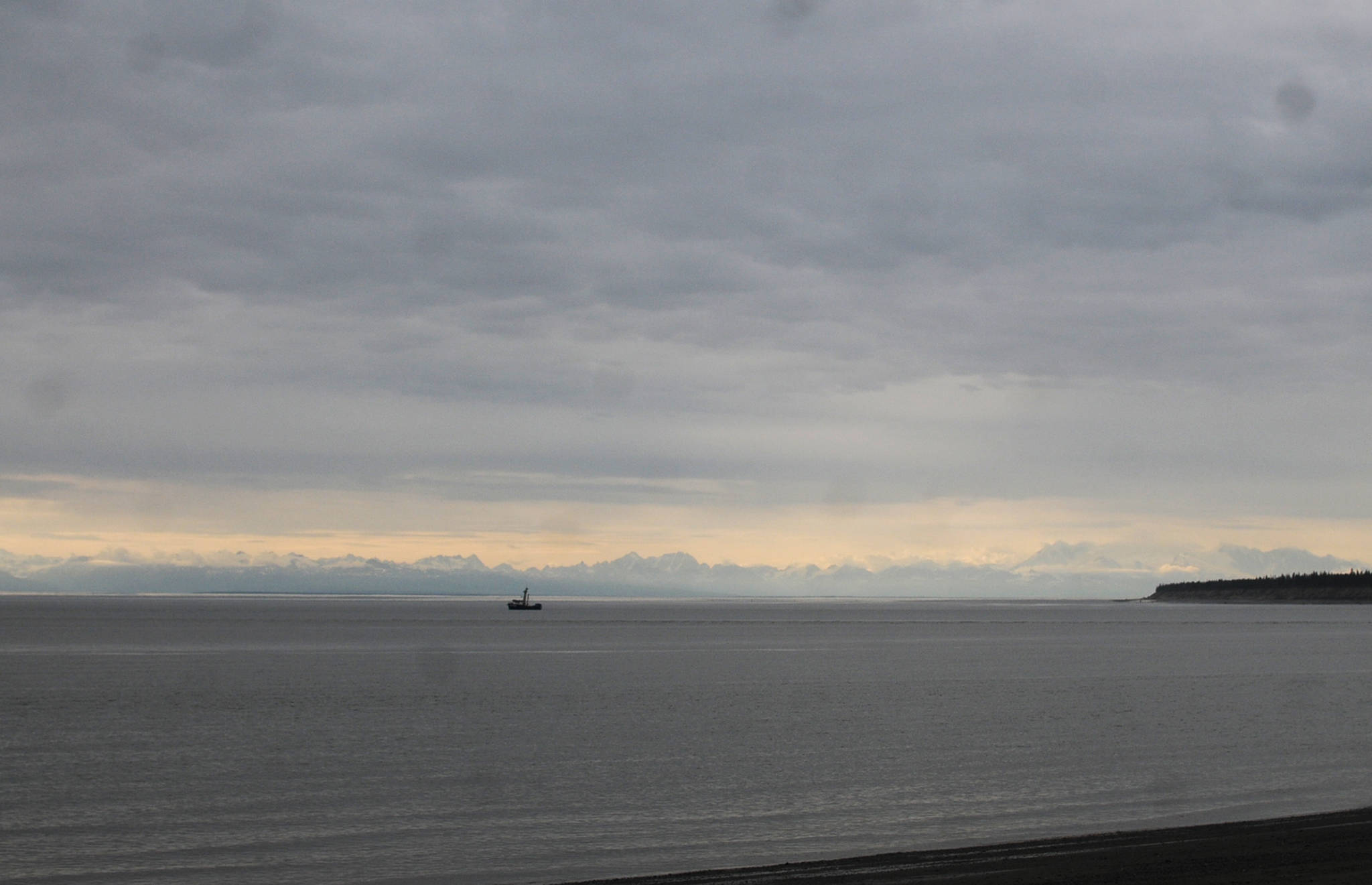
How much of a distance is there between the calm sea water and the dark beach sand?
2.71m

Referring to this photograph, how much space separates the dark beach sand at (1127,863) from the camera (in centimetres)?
Answer: 2195

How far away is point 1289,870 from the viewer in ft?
72.1

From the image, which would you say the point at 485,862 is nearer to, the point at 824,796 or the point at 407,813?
the point at 407,813

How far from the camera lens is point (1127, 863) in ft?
77.5

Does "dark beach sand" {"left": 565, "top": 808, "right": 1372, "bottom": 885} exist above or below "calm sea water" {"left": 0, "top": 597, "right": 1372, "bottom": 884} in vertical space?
above

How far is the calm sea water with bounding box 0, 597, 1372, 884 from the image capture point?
29453 mm

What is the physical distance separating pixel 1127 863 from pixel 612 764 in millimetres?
23126

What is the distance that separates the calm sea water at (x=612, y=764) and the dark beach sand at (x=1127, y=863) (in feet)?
8.90

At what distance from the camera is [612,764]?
43.6 m

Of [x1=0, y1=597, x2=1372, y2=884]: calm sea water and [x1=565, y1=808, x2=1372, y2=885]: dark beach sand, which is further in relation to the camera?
[x1=0, y1=597, x2=1372, y2=884]: calm sea water

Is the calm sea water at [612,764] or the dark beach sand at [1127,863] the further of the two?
the calm sea water at [612,764]

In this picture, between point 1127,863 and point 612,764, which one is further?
point 612,764

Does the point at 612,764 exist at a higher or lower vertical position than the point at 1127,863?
lower

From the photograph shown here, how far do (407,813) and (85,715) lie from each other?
35.0 m
